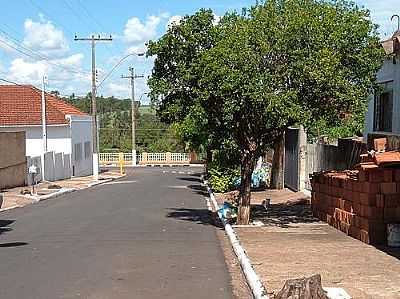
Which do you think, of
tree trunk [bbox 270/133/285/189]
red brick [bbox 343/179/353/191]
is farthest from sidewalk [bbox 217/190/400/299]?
tree trunk [bbox 270/133/285/189]

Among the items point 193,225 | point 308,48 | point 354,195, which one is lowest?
point 193,225

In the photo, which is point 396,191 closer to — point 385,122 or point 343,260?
point 343,260

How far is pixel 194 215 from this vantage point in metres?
20.7

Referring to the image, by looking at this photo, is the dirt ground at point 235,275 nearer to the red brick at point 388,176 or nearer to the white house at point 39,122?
the red brick at point 388,176

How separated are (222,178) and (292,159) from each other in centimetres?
471

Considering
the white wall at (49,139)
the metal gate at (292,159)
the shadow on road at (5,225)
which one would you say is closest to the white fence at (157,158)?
the white wall at (49,139)

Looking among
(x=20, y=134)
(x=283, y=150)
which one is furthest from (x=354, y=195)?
(x=20, y=134)

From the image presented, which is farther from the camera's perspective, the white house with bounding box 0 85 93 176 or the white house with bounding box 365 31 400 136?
the white house with bounding box 0 85 93 176

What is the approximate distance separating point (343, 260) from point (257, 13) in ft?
19.5

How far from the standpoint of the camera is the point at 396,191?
1234 cm

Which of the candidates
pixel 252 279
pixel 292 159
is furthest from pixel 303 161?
pixel 252 279

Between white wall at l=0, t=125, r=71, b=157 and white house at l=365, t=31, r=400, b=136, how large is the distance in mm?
30019

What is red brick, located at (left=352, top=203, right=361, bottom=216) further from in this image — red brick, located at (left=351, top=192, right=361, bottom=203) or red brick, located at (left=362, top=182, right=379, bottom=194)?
red brick, located at (left=362, top=182, right=379, bottom=194)

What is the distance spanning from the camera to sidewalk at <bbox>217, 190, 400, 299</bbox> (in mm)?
8867
